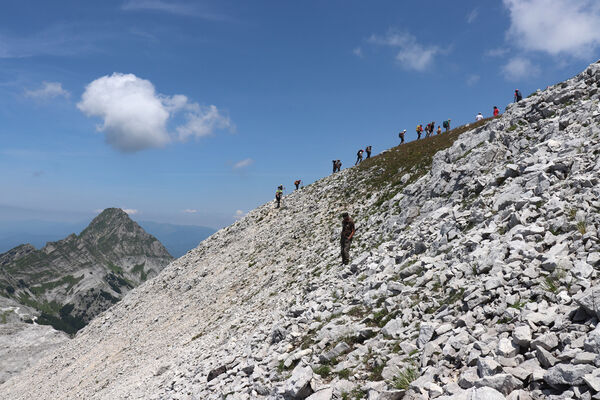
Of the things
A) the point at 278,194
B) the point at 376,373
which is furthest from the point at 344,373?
the point at 278,194

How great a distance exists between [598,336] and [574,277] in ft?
7.60

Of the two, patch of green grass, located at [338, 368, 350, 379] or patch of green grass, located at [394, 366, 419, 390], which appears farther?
patch of green grass, located at [338, 368, 350, 379]

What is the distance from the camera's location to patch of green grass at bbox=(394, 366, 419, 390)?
Answer: 7449mm

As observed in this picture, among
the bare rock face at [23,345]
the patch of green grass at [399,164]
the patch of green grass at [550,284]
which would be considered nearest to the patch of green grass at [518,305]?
the patch of green grass at [550,284]

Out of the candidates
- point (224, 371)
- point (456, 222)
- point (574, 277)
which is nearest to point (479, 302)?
point (574, 277)

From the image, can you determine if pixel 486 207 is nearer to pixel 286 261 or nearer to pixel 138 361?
pixel 286 261

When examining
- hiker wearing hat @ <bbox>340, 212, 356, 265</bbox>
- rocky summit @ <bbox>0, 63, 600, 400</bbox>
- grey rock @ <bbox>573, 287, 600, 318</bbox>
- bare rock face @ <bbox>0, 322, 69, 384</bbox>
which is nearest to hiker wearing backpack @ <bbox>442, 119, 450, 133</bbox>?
rocky summit @ <bbox>0, 63, 600, 400</bbox>

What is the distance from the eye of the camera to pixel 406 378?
7586mm

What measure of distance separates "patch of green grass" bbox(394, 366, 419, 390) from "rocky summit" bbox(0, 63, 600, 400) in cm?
5

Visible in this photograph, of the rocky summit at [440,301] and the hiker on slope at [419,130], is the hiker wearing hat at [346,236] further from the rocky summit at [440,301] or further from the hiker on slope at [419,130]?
the hiker on slope at [419,130]

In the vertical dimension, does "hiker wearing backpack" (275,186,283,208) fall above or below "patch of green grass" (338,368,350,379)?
above

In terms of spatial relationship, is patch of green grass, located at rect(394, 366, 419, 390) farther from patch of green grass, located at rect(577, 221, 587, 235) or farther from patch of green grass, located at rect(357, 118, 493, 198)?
patch of green grass, located at rect(357, 118, 493, 198)

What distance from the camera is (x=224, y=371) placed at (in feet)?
46.6

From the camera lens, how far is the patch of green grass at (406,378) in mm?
7449
